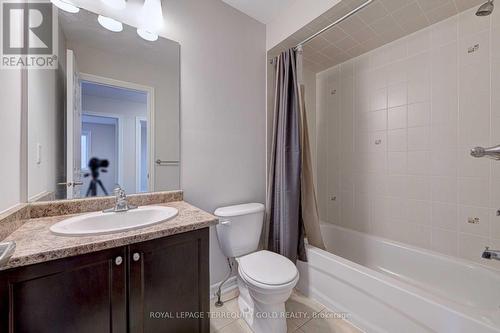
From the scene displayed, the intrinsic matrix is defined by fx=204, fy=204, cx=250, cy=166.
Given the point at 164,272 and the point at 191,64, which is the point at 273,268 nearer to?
the point at 164,272

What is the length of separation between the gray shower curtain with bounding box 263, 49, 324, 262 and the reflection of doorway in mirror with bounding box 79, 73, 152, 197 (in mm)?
1020

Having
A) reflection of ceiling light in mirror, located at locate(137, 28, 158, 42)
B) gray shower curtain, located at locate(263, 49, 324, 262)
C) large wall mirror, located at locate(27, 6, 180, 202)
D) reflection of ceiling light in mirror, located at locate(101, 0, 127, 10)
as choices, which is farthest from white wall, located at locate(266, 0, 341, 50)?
reflection of ceiling light in mirror, located at locate(101, 0, 127, 10)

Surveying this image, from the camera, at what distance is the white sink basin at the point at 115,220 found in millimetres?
901

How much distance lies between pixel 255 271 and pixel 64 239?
3.17 feet

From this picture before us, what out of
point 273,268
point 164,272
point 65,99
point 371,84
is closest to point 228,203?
point 273,268

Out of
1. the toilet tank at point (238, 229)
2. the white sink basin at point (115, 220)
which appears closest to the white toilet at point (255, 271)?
the toilet tank at point (238, 229)

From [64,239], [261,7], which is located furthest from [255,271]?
[261,7]

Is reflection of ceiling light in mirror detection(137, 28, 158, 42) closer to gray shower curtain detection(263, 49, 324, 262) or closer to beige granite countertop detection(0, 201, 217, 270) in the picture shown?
gray shower curtain detection(263, 49, 324, 262)

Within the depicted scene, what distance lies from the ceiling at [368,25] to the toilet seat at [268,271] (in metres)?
1.76

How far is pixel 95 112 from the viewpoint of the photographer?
3.78ft

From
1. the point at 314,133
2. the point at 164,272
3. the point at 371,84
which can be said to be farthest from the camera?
the point at 314,133

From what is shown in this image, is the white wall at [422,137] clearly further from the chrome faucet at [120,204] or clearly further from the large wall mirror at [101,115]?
the chrome faucet at [120,204]

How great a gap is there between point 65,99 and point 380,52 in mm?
2564

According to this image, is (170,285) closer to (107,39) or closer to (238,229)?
(238,229)
